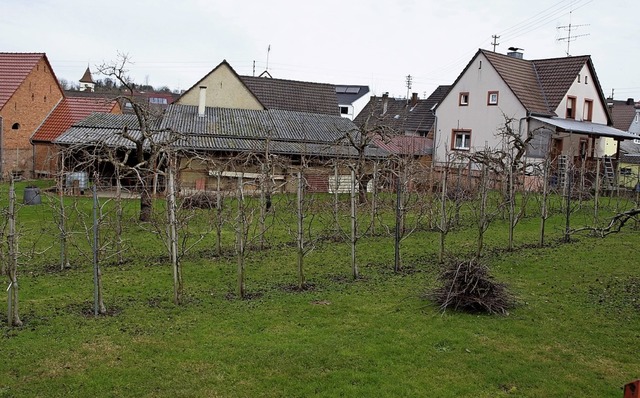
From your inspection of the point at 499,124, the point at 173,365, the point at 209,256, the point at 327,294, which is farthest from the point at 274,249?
the point at 499,124

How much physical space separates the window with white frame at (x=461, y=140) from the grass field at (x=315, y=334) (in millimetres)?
19635

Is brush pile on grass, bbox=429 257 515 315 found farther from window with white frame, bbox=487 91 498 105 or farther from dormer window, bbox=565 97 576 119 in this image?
dormer window, bbox=565 97 576 119

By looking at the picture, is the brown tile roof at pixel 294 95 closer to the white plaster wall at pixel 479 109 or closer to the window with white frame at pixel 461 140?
the white plaster wall at pixel 479 109

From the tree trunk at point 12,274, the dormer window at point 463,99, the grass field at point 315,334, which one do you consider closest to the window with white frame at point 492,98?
the dormer window at point 463,99

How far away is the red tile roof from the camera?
30.8 meters

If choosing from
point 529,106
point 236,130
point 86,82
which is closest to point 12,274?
point 236,130

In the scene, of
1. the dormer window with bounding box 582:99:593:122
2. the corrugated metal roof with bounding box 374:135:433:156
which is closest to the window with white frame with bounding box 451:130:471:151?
the corrugated metal roof with bounding box 374:135:433:156

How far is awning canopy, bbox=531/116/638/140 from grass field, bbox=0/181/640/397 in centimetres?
1709

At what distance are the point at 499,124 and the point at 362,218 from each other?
47.1 ft

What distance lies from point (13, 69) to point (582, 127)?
29.9m

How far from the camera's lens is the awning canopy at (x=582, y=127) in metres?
27.7

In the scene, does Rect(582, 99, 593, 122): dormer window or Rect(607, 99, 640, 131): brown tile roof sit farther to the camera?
Rect(607, 99, 640, 131): brown tile roof

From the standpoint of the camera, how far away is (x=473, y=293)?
343 inches

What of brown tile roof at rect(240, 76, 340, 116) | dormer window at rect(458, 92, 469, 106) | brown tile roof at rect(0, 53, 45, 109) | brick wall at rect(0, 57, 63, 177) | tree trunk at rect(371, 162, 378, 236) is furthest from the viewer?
brown tile roof at rect(240, 76, 340, 116)
